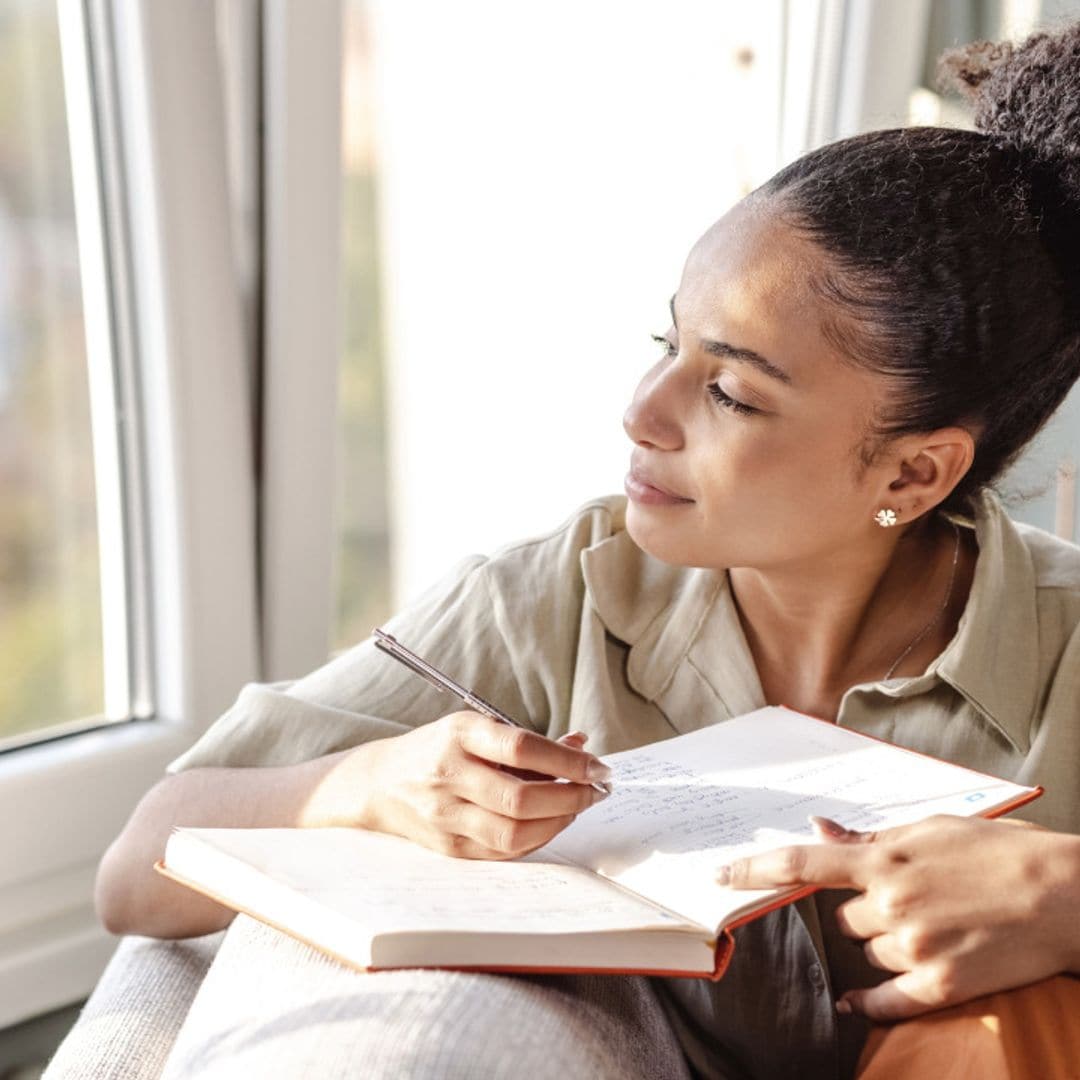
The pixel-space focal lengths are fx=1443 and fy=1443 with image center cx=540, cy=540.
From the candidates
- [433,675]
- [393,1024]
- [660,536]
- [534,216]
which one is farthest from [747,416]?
[534,216]

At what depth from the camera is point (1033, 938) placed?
927mm

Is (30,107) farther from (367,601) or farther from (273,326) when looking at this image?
(367,601)

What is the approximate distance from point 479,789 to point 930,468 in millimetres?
541

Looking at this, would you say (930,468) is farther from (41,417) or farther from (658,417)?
(41,417)

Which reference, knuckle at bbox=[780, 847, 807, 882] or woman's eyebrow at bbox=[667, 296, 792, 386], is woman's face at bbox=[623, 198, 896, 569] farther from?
knuckle at bbox=[780, 847, 807, 882]

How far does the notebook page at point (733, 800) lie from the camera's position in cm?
93

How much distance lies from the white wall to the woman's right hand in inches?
39.7

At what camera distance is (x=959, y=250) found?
3.86 ft

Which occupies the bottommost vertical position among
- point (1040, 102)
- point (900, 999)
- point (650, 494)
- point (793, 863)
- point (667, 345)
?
point (900, 999)

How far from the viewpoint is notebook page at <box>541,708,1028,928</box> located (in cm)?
93

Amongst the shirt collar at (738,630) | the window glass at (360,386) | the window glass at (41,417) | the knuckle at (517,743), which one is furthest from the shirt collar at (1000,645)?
the window glass at (41,417)

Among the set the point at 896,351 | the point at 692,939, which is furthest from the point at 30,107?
the point at 692,939

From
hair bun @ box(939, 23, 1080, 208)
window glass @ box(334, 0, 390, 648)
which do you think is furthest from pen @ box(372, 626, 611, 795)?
window glass @ box(334, 0, 390, 648)

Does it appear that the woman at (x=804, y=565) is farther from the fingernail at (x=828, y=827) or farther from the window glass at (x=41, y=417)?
the window glass at (x=41, y=417)
